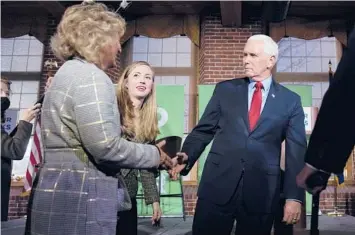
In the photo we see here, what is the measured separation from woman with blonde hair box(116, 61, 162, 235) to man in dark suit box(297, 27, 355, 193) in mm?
1097

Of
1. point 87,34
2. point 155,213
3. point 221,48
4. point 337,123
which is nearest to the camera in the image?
point 337,123

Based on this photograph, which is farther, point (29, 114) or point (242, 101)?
point (29, 114)

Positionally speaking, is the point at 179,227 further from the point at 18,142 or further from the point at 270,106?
the point at 270,106

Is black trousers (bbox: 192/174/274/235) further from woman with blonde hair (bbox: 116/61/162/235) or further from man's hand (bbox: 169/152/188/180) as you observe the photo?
woman with blonde hair (bbox: 116/61/162/235)

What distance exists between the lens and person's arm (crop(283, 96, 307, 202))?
194 cm

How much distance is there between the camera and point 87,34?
4.65 ft

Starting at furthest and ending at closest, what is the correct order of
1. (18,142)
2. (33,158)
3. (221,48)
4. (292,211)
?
(221,48)
(33,158)
(18,142)
(292,211)

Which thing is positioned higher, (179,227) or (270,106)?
(270,106)

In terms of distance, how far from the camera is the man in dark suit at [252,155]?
1.92 metres

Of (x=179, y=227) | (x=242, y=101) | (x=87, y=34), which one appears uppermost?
(x=87, y=34)

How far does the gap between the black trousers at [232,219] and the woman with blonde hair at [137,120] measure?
15.4 inches

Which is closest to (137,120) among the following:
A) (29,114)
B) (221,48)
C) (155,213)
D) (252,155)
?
(155,213)

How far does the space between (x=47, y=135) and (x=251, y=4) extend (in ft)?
20.4

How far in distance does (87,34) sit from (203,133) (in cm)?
99
